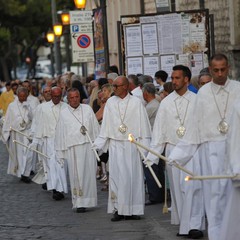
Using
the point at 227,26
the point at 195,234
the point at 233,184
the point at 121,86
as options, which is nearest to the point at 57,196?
the point at 121,86

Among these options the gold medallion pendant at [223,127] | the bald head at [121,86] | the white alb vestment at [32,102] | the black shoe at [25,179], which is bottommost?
the black shoe at [25,179]

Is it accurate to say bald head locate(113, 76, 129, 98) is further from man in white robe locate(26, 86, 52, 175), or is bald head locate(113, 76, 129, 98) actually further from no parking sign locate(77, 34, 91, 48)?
no parking sign locate(77, 34, 91, 48)

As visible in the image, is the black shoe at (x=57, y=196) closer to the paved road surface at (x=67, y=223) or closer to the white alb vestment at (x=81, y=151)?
the paved road surface at (x=67, y=223)

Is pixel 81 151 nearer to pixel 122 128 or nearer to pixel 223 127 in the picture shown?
pixel 122 128

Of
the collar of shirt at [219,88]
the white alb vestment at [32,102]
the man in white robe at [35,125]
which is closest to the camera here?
the collar of shirt at [219,88]

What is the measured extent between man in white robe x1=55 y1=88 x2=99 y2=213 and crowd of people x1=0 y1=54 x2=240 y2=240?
0.05 feet

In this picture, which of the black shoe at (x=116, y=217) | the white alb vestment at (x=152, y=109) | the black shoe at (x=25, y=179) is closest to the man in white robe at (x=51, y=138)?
the white alb vestment at (x=152, y=109)

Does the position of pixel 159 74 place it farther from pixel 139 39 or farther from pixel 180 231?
pixel 180 231

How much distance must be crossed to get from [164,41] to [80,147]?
4845mm

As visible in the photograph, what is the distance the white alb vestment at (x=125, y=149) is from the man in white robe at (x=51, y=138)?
126 inches

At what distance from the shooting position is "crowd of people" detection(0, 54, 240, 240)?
10984 mm

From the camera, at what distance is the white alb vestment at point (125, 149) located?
47.3ft

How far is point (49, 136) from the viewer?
1833cm

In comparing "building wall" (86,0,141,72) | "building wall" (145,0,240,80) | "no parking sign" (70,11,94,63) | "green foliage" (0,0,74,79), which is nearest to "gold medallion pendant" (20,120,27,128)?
"building wall" (145,0,240,80)
